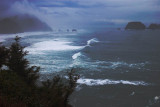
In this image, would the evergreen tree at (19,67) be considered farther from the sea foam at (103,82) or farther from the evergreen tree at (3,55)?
the sea foam at (103,82)

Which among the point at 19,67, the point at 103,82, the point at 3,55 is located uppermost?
the point at 3,55

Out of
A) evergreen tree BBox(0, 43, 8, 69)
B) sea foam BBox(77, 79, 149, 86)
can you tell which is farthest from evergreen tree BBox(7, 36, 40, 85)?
sea foam BBox(77, 79, 149, 86)

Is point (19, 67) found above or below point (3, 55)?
below

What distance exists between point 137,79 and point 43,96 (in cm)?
2437

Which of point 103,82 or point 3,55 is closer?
point 3,55

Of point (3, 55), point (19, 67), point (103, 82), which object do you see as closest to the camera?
point (19, 67)

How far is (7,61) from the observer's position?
20328 mm

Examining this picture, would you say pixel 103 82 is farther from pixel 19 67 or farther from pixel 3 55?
pixel 3 55

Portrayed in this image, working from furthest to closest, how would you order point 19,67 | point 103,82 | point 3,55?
point 103,82 → point 3,55 → point 19,67

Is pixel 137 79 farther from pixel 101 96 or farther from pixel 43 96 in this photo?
pixel 43 96

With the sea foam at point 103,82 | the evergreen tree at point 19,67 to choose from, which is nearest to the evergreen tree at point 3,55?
the evergreen tree at point 19,67

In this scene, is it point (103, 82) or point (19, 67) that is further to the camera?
point (103, 82)

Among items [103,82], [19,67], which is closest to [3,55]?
[19,67]

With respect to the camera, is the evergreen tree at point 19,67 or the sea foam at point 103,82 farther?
the sea foam at point 103,82
